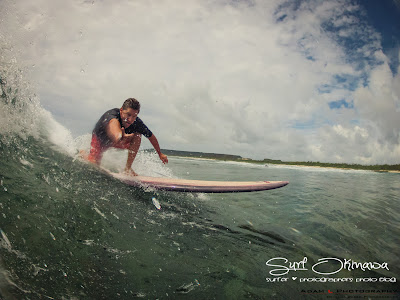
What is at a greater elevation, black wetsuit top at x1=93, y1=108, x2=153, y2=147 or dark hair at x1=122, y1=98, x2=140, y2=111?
dark hair at x1=122, y1=98, x2=140, y2=111

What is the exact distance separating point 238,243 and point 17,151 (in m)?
4.98

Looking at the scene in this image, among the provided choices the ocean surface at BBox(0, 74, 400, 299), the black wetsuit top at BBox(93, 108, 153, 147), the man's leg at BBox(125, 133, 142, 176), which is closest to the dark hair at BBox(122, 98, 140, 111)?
the black wetsuit top at BBox(93, 108, 153, 147)

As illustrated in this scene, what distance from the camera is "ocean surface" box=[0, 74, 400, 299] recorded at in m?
2.07

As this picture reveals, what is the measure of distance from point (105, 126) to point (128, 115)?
64 centimetres

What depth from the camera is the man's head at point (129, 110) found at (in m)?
4.55

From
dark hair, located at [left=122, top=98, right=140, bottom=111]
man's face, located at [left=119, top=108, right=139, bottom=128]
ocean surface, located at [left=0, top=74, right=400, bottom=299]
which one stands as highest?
dark hair, located at [left=122, top=98, right=140, bottom=111]

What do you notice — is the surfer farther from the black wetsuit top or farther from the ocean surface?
the ocean surface

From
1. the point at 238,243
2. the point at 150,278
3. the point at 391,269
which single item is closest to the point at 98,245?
the point at 150,278

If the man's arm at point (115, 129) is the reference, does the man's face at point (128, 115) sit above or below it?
above

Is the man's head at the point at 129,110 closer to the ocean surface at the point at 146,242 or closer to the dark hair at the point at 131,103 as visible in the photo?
the dark hair at the point at 131,103

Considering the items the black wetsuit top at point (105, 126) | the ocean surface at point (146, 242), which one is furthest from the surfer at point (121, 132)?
the ocean surface at point (146, 242)

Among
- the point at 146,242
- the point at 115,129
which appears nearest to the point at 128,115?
the point at 115,129

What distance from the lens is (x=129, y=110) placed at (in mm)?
4570

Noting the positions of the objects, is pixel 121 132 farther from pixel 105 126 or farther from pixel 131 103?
pixel 131 103
